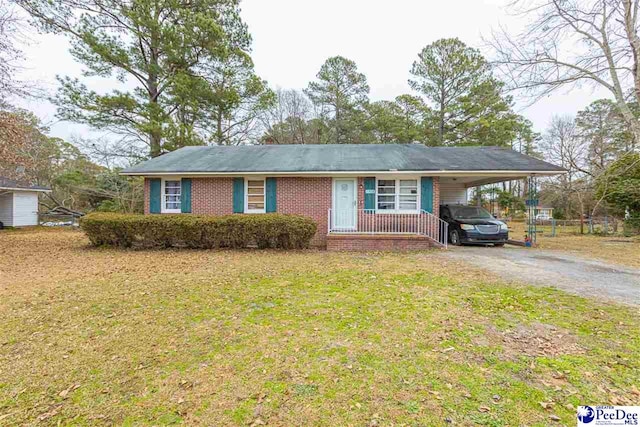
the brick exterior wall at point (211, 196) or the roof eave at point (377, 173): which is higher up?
the roof eave at point (377, 173)

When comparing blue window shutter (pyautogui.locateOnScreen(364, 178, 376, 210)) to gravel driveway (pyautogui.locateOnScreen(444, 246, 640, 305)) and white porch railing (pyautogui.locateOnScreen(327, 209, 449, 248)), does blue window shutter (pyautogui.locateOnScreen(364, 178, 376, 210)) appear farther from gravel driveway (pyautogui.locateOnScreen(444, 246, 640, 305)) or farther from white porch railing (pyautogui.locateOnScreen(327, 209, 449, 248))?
gravel driveway (pyautogui.locateOnScreen(444, 246, 640, 305))

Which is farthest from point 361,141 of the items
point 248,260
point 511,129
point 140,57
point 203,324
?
point 203,324

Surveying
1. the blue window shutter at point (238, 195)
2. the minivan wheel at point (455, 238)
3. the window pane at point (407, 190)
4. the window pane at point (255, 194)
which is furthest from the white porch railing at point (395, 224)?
the blue window shutter at point (238, 195)

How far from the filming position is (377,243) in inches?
394

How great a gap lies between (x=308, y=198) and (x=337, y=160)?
6.70 ft

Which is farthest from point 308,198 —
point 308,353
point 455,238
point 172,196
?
point 308,353

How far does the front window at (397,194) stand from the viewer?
11.1 meters

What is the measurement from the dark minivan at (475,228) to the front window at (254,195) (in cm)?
760

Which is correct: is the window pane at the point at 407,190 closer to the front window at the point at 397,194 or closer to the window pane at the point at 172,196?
the front window at the point at 397,194

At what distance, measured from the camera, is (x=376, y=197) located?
11.1m

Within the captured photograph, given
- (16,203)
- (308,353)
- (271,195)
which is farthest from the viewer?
(16,203)

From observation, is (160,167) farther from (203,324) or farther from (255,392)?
(255,392)

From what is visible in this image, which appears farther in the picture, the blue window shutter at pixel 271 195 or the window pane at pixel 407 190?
the blue window shutter at pixel 271 195

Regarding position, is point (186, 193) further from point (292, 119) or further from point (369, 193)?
point (292, 119)
